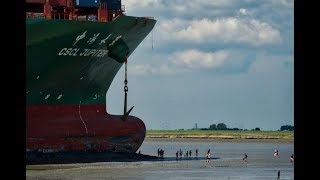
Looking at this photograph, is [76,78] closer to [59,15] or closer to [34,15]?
[59,15]

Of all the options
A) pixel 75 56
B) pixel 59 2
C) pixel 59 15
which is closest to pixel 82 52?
pixel 75 56

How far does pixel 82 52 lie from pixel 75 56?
1.73 ft

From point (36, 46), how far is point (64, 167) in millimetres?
6928

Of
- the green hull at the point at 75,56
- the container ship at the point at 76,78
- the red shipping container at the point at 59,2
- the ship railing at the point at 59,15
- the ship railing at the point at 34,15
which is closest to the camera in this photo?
the container ship at the point at 76,78

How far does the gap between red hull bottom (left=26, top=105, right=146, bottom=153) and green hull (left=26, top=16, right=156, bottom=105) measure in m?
0.59

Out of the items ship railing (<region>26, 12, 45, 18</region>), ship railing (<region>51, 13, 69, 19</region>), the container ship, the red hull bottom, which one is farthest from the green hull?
ship railing (<region>51, 13, 69, 19</region>)

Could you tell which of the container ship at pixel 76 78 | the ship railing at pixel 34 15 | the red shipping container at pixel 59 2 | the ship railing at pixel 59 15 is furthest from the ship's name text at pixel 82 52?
the red shipping container at pixel 59 2

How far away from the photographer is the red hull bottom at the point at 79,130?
126 ft

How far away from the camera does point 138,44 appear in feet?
159

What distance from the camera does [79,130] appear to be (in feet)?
133

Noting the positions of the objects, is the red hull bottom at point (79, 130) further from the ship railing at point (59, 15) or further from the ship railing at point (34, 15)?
the ship railing at point (59, 15)

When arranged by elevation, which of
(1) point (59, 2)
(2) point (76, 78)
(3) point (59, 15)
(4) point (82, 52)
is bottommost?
(2) point (76, 78)
